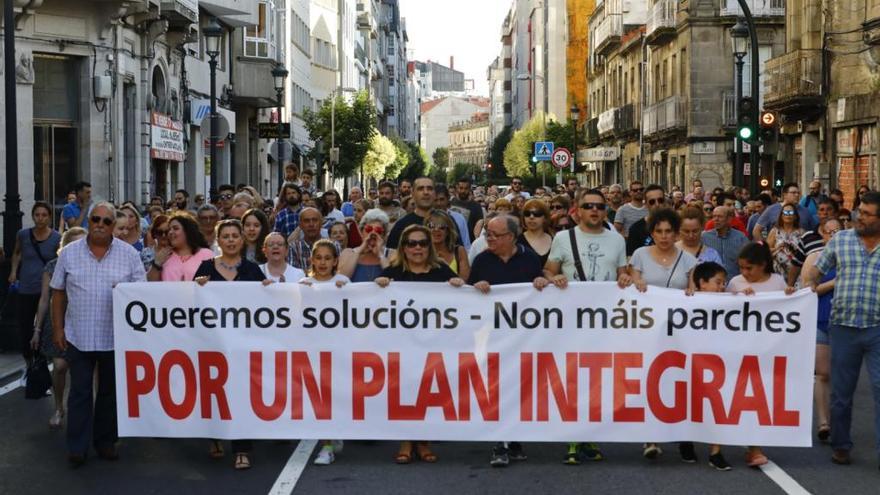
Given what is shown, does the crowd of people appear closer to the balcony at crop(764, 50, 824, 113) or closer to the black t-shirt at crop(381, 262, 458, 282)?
the black t-shirt at crop(381, 262, 458, 282)

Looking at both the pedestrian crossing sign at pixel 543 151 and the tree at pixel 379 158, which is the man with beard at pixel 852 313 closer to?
the pedestrian crossing sign at pixel 543 151

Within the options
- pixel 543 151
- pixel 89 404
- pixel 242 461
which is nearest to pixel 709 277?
pixel 242 461

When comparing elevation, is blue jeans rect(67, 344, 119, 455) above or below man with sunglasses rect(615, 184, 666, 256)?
below

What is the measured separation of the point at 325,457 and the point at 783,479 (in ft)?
9.36

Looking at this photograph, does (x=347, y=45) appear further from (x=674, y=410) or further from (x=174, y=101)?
(x=674, y=410)

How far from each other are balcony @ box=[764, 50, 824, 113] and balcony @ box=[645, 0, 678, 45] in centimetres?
1219

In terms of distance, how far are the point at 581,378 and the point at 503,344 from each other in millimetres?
549

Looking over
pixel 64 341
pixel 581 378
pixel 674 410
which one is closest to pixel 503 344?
pixel 581 378

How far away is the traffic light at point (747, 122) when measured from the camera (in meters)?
24.2

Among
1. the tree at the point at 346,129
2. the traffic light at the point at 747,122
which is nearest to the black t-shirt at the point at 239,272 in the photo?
the traffic light at the point at 747,122

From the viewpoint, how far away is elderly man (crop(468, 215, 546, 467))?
952 centimetres

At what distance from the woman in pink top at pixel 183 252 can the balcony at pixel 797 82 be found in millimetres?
25142

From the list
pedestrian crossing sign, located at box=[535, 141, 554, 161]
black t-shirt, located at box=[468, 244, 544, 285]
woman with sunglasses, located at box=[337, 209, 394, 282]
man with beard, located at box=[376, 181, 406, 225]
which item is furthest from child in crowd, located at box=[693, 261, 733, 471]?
pedestrian crossing sign, located at box=[535, 141, 554, 161]

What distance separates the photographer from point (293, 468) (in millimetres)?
9188
